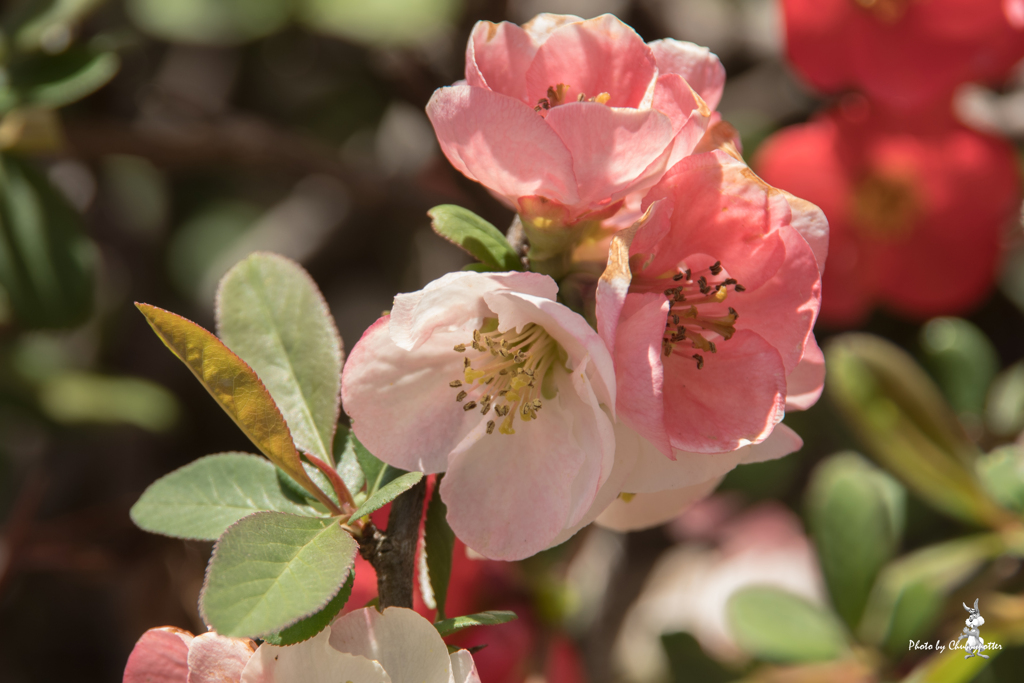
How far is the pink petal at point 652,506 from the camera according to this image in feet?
1.80

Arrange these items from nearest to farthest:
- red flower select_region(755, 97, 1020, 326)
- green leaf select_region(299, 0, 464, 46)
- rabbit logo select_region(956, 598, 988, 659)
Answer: rabbit logo select_region(956, 598, 988, 659)
red flower select_region(755, 97, 1020, 326)
green leaf select_region(299, 0, 464, 46)

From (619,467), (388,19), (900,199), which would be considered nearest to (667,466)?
(619,467)

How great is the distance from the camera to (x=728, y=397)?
49cm

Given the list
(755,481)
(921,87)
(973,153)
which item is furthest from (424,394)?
(973,153)

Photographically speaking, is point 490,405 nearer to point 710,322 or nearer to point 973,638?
point 710,322

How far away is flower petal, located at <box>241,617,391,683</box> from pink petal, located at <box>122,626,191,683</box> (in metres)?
0.06

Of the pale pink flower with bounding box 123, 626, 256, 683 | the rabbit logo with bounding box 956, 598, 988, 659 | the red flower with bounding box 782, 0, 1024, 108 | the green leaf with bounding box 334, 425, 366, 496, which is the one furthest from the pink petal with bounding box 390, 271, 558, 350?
the red flower with bounding box 782, 0, 1024, 108

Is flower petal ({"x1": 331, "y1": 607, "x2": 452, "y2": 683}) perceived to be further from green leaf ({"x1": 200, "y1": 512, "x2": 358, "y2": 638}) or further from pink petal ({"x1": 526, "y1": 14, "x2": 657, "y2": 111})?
pink petal ({"x1": 526, "y1": 14, "x2": 657, "y2": 111})

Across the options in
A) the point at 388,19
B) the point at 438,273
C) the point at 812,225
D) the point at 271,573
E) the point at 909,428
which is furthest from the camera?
the point at 438,273

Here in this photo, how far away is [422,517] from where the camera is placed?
0.52 m

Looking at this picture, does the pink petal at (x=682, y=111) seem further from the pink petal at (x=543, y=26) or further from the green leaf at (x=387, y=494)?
the green leaf at (x=387, y=494)

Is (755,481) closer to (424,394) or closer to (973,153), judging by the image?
(973,153)

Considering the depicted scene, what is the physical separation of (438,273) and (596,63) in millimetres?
1190

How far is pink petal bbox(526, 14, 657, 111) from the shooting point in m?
0.51
